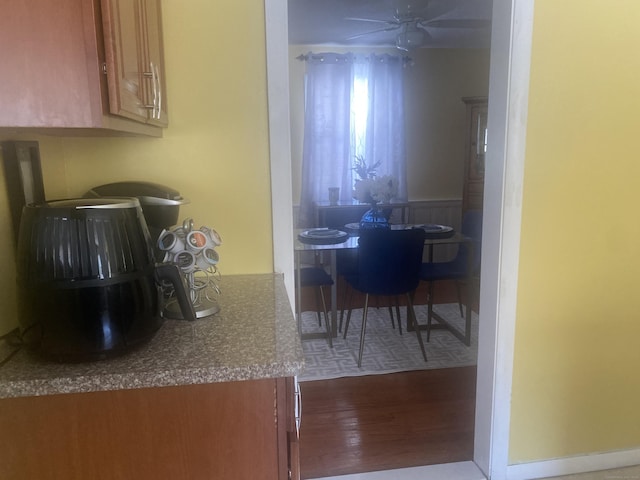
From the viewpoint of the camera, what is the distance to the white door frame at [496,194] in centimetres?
155

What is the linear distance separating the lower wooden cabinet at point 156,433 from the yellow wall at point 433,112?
4.55 m

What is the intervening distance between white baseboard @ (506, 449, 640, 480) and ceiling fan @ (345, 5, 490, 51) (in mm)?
2948

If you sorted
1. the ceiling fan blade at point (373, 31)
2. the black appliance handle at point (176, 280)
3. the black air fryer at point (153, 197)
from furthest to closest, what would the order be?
the ceiling fan blade at point (373, 31)
the black air fryer at point (153, 197)
the black appliance handle at point (176, 280)

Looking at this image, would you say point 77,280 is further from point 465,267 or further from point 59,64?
point 465,267

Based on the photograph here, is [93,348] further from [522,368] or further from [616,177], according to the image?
[616,177]

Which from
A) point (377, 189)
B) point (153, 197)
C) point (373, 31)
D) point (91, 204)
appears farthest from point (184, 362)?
point (373, 31)

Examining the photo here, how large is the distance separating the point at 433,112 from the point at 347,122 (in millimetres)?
1057

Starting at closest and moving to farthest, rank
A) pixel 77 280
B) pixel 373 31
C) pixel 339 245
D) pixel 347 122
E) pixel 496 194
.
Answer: pixel 77 280 → pixel 496 194 → pixel 339 245 → pixel 373 31 → pixel 347 122

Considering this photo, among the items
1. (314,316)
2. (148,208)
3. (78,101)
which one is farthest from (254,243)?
(314,316)

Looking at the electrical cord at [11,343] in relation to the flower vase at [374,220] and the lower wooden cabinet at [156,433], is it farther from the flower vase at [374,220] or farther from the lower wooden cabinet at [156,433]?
the flower vase at [374,220]

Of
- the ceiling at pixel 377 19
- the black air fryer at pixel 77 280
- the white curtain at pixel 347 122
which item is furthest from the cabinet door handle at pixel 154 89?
the white curtain at pixel 347 122

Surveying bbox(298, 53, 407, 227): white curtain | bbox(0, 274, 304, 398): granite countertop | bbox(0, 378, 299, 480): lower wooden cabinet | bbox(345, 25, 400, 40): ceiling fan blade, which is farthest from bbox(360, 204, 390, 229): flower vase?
bbox(0, 378, 299, 480): lower wooden cabinet

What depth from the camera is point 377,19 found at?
4.08 meters

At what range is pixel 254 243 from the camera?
162 cm
